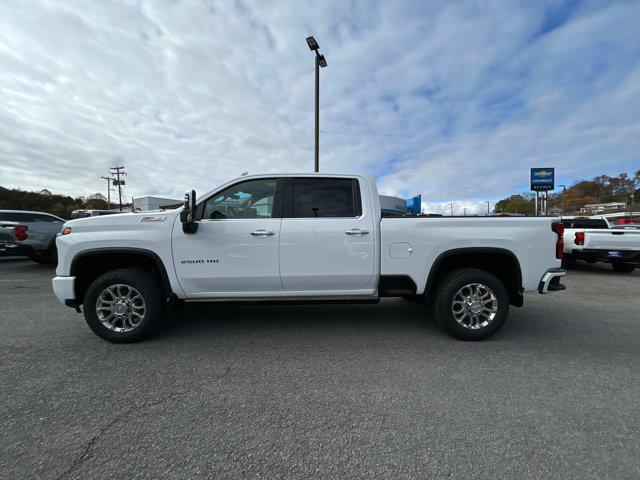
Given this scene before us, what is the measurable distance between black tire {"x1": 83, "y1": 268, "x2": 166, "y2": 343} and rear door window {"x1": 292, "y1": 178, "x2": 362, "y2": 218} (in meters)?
1.82

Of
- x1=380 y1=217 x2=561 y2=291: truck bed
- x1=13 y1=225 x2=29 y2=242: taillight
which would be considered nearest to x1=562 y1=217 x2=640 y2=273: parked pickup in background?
x1=380 y1=217 x2=561 y2=291: truck bed

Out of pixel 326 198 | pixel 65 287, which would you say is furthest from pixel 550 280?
pixel 65 287

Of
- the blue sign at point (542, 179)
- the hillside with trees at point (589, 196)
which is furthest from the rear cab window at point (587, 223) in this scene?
the hillside with trees at point (589, 196)

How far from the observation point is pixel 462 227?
369 centimetres

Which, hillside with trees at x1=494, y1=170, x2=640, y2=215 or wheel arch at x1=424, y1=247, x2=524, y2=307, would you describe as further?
hillside with trees at x1=494, y1=170, x2=640, y2=215

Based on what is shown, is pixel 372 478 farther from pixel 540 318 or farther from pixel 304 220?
pixel 540 318

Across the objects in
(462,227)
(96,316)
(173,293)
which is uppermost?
(462,227)

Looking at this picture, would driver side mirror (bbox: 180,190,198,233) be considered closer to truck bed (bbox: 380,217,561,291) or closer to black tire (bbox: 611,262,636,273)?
truck bed (bbox: 380,217,561,291)

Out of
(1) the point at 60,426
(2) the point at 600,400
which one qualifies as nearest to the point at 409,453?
(2) the point at 600,400

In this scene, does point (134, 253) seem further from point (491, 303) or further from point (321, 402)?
point (491, 303)

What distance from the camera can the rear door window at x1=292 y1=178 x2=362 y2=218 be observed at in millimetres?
3793

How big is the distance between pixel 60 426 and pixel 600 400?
A: 398 centimetres

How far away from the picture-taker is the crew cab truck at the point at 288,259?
3613 millimetres

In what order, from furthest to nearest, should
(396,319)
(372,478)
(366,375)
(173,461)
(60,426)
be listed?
1. (396,319)
2. (366,375)
3. (60,426)
4. (173,461)
5. (372,478)
